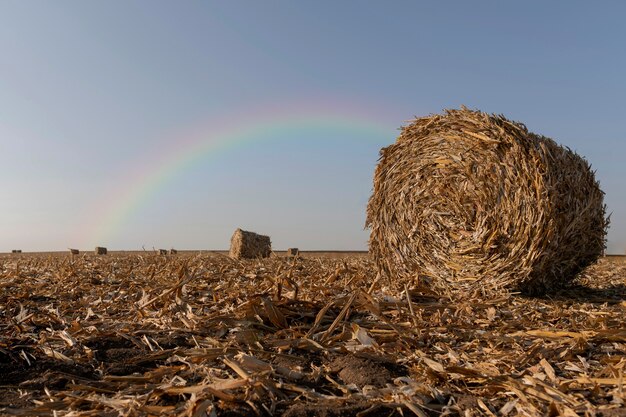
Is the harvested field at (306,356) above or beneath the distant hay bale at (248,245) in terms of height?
beneath

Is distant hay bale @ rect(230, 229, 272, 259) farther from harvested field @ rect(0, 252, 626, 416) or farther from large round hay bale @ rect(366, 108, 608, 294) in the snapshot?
harvested field @ rect(0, 252, 626, 416)

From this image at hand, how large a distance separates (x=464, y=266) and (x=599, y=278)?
13.3 ft

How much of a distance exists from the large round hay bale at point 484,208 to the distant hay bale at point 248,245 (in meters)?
9.65

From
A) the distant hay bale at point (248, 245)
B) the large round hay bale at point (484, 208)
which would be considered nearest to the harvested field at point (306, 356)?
the large round hay bale at point (484, 208)

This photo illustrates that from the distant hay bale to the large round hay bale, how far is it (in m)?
9.65

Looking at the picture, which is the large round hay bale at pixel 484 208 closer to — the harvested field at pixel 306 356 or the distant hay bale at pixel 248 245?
the harvested field at pixel 306 356

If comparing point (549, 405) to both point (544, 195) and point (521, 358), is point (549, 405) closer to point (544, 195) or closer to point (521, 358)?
point (521, 358)

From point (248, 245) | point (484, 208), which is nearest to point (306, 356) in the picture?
point (484, 208)

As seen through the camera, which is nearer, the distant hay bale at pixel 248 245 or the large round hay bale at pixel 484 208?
the large round hay bale at pixel 484 208

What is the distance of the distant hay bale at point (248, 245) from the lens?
16.3 m

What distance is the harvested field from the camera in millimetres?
2604

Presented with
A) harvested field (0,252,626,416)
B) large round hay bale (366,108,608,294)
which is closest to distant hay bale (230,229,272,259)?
large round hay bale (366,108,608,294)

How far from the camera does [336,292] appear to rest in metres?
5.48

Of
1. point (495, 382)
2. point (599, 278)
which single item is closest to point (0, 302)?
point (495, 382)
